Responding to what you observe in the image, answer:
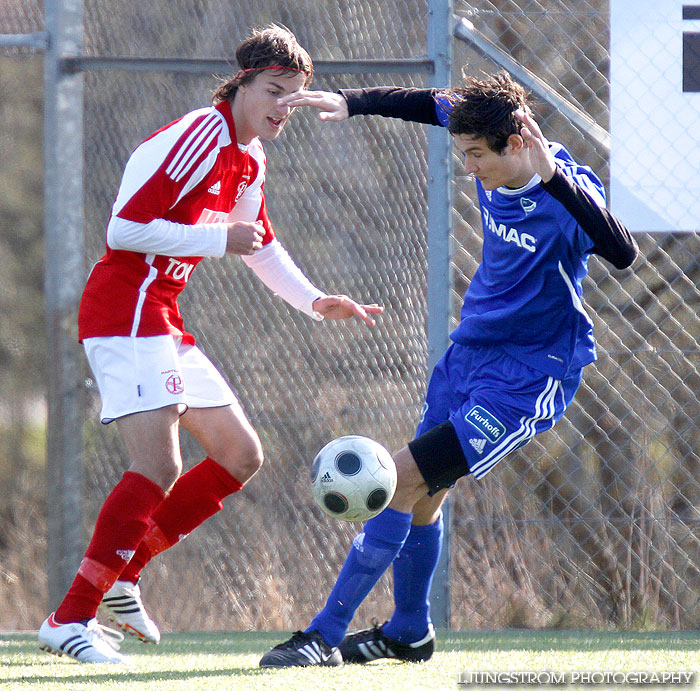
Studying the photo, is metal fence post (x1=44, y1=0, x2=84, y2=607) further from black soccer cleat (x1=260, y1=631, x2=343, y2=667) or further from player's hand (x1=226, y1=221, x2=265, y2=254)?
black soccer cleat (x1=260, y1=631, x2=343, y2=667)

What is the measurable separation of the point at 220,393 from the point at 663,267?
220cm

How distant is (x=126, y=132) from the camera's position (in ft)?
13.9

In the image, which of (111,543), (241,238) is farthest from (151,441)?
(241,238)

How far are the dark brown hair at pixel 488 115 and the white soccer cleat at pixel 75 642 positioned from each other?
183 centimetres

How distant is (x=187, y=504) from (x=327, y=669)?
2.44 feet

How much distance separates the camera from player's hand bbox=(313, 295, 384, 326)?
3.51 m

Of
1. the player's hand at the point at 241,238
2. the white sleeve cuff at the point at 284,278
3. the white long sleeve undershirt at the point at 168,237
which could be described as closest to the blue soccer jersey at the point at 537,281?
the white sleeve cuff at the point at 284,278

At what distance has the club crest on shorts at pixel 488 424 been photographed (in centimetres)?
308

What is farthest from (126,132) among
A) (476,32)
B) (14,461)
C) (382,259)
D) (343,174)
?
(14,461)

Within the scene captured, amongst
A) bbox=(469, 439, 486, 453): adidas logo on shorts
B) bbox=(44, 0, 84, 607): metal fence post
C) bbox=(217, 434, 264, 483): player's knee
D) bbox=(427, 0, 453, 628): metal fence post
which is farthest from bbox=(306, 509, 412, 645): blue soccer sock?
bbox=(44, 0, 84, 607): metal fence post

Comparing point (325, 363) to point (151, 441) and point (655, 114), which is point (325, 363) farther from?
point (655, 114)

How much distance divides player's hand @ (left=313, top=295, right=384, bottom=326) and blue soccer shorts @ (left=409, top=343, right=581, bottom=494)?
417 millimetres

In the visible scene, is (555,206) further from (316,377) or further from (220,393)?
(316,377)

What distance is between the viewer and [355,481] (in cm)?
→ 303
